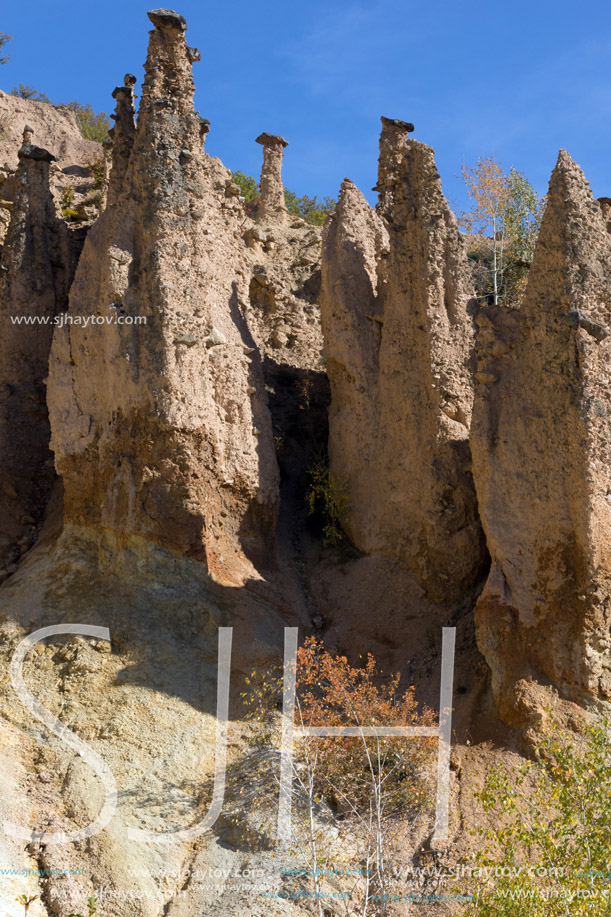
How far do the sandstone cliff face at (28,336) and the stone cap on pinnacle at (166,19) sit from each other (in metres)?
3.31

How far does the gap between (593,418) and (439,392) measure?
123 inches

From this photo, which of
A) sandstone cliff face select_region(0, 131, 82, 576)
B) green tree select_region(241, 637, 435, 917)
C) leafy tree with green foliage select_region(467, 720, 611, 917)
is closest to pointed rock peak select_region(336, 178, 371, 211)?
sandstone cliff face select_region(0, 131, 82, 576)

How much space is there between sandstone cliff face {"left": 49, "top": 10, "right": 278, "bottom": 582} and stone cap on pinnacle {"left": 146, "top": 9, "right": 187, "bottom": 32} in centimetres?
2

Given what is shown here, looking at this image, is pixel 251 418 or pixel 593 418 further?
pixel 251 418

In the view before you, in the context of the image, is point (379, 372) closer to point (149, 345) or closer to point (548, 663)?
point (149, 345)

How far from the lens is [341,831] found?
1204 centimetres

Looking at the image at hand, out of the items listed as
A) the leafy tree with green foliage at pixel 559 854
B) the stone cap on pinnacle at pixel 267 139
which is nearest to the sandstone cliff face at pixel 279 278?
the stone cap on pinnacle at pixel 267 139

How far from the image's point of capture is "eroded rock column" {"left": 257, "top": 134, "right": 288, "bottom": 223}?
2620 cm

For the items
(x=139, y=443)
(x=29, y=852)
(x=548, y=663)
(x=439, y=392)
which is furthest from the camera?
(x=439, y=392)

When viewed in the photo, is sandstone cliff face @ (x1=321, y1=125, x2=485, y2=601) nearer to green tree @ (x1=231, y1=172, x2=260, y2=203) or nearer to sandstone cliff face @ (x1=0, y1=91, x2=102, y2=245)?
sandstone cliff face @ (x1=0, y1=91, x2=102, y2=245)

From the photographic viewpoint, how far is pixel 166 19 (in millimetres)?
16188

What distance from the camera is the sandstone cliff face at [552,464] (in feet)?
42.1

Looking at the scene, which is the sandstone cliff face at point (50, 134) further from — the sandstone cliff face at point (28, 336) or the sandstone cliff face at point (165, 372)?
the sandstone cliff face at point (165, 372)

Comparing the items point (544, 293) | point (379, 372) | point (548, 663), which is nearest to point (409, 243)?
point (379, 372)
